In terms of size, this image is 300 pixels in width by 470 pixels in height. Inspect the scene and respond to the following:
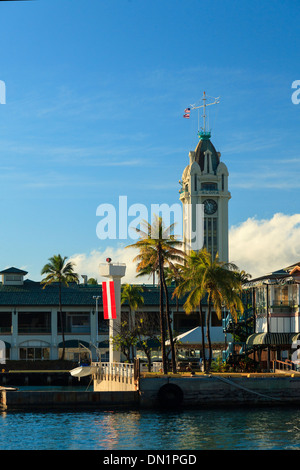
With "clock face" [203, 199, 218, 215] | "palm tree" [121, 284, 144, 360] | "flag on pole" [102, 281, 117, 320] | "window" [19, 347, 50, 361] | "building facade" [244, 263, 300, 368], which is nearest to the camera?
"building facade" [244, 263, 300, 368]

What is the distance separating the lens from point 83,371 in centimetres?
6291

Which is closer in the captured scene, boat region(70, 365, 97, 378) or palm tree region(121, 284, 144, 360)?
boat region(70, 365, 97, 378)

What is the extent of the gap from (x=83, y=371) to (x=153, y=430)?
2026 centimetres

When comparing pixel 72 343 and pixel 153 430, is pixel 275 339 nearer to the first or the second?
pixel 153 430

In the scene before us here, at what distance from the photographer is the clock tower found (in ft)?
629

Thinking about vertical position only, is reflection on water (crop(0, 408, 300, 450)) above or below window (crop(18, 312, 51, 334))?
below

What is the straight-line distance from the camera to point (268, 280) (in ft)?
226

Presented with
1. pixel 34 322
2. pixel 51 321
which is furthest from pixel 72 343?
pixel 34 322

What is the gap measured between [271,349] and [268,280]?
6.52m

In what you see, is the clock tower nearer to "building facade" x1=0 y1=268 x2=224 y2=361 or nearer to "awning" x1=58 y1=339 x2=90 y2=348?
"building facade" x1=0 y1=268 x2=224 y2=361

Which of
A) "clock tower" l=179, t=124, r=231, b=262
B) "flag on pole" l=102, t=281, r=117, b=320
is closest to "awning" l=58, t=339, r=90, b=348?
"flag on pole" l=102, t=281, r=117, b=320

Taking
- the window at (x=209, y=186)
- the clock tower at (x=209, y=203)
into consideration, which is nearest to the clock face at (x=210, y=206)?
the clock tower at (x=209, y=203)
